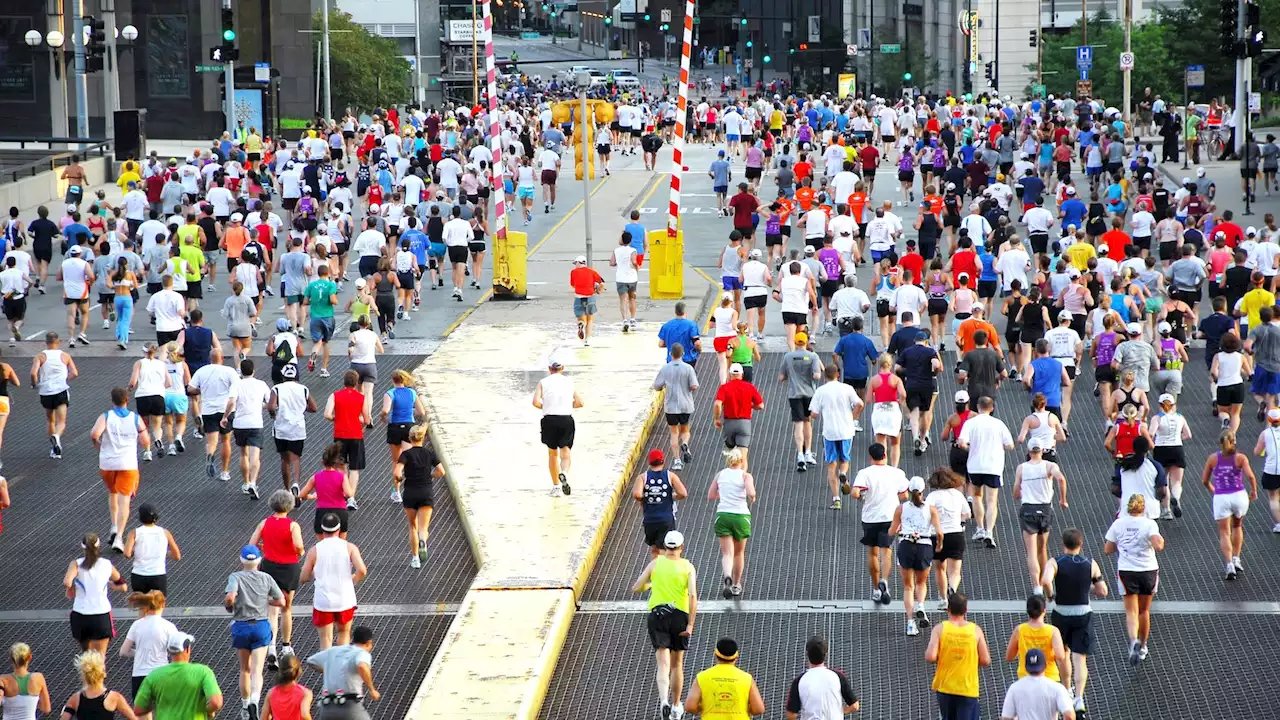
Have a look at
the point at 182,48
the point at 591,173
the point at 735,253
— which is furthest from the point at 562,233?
the point at 182,48

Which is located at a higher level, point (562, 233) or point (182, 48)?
point (182, 48)

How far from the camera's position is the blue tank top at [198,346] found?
69.0ft

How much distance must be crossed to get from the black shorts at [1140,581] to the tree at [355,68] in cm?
6575

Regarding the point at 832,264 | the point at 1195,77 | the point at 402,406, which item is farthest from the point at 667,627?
the point at 1195,77

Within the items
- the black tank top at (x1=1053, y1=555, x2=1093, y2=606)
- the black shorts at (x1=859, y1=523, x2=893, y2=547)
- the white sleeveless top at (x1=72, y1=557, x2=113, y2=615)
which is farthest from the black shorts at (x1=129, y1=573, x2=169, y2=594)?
the black tank top at (x1=1053, y1=555, x2=1093, y2=606)

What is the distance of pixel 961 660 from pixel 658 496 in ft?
13.0

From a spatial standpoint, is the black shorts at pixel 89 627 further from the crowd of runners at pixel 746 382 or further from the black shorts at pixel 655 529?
the black shorts at pixel 655 529

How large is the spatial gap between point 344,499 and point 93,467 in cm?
619

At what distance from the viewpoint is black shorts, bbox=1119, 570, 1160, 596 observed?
45.2 feet

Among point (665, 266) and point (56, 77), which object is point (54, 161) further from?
point (665, 266)

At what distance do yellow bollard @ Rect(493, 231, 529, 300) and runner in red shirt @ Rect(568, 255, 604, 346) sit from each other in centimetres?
379

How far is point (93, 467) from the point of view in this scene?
2034 centimetres

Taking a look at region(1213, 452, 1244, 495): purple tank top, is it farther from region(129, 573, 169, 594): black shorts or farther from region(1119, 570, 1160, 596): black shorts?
region(129, 573, 169, 594): black shorts

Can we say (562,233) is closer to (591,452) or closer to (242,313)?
(242,313)
